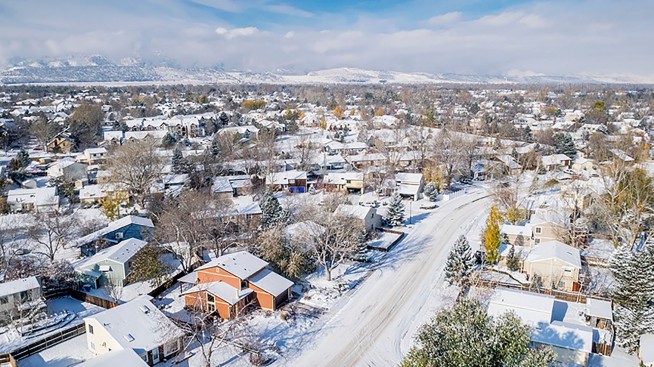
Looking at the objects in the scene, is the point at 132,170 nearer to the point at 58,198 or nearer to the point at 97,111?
the point at 58,198

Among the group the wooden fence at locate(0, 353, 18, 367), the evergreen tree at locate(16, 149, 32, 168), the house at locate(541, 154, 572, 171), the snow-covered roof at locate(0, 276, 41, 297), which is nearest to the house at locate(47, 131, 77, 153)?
the evergreen tree at locate(16, 149, 32, 168)

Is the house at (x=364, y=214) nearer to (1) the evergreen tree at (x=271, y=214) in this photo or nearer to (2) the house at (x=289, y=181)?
(1) the evergreen tree at (x=271, y=214)

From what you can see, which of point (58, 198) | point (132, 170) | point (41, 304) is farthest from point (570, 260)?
point (58, 198)

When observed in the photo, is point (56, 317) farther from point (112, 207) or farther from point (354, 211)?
point (354, 211)

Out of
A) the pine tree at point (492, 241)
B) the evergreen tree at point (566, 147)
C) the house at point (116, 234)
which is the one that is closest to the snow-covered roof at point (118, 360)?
the house at point (116, 234)

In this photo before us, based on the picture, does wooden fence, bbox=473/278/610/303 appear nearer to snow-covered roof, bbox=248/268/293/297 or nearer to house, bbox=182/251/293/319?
snow-covered roof, bbox=248/268/293/297

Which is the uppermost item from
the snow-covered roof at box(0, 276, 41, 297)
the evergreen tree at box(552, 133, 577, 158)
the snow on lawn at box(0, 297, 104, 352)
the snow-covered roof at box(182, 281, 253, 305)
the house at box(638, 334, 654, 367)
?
the evergreen tree at box(552, 133, 577, 158)

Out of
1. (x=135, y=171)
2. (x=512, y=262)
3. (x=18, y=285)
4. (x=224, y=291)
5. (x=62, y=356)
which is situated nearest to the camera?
(x=62, y=356)

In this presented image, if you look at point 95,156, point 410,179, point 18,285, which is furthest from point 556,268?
point 95,156
